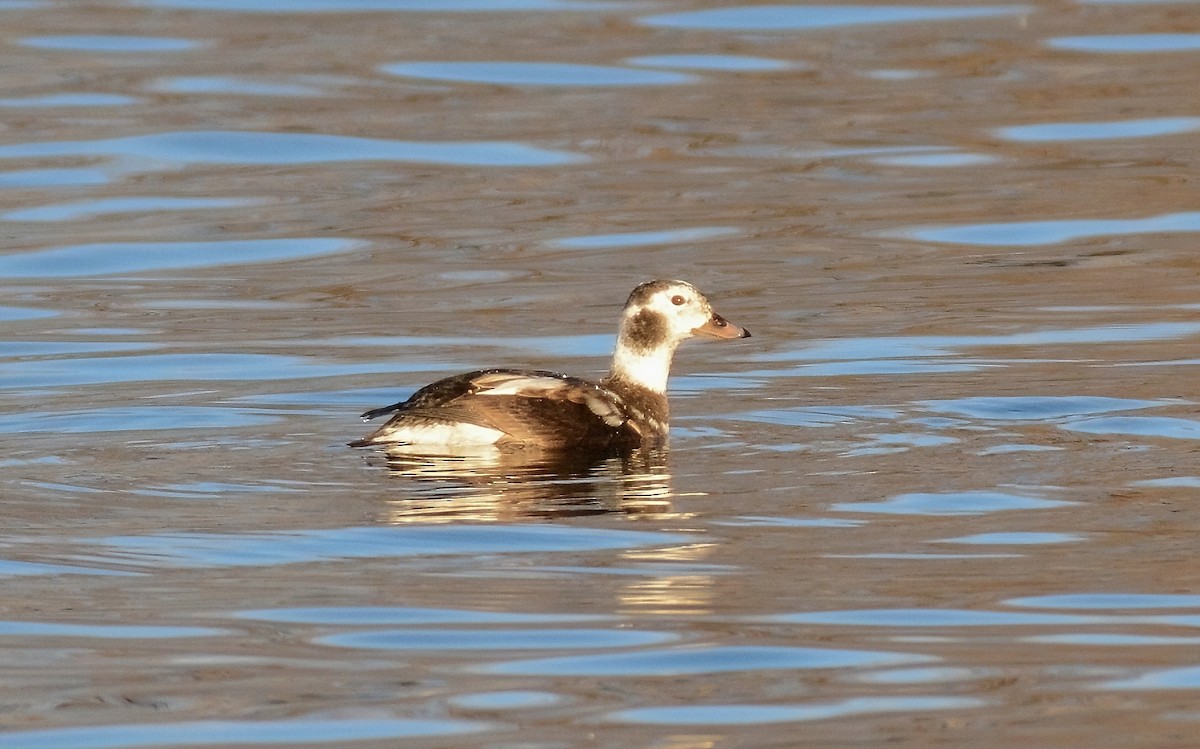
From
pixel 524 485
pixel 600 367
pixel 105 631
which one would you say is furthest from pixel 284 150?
pixel 105 631

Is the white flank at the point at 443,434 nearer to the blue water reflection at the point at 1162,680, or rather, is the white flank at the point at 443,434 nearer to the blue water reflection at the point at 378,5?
the blue water reflection at the point at 1162,680

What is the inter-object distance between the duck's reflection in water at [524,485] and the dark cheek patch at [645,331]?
2.80ft

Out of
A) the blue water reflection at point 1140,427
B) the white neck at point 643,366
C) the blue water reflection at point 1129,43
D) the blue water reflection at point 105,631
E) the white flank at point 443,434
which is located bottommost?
the blue water reflection at point 1140,427

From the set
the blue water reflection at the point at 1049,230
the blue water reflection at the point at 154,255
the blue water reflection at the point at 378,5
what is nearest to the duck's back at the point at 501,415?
the blue water reflection at the point at 154,255

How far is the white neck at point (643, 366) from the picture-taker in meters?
11.1

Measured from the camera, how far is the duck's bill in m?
11.4

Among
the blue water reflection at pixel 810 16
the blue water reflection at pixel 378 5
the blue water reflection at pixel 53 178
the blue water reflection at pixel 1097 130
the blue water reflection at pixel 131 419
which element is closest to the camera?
the blue water reflection at pixel 131 419

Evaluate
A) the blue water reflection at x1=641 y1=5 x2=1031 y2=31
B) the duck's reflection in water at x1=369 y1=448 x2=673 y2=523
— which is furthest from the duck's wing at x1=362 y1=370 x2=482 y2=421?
the blue water reflection at x1=641 y1=5 x2=1031 y2=31

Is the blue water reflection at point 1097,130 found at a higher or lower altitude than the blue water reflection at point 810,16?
lower

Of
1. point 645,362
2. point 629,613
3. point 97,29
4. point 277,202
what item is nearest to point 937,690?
point 629,613

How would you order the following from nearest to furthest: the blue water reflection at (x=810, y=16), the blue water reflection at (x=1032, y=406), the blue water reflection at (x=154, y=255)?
1. the blue water reflection at (x=1032, y=406)
2. the blue water reflection at (x=154, y=255)
3. the blue water reflection at (x=810, y=16)

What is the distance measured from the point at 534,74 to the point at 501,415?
11.7 metres

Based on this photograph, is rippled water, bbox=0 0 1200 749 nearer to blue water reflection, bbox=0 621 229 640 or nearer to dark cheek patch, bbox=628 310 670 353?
blue water reflection, bbox=0 621 229 640

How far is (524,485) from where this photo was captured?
952 centimetres
